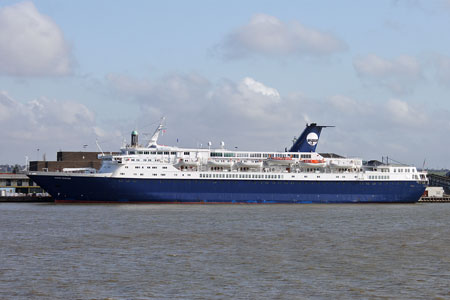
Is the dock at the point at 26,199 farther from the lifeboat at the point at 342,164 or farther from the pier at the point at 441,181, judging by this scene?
the pier at the point at 441,181

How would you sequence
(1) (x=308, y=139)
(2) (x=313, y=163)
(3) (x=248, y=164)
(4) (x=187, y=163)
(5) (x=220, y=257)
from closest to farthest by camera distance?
(5) (x=220, y=257) < (4) (x=187, y=163) < (3) (x=248, y=164) < (2) (x=313, y=163) < (1) (x=308, y=139)

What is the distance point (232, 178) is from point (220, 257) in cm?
3752

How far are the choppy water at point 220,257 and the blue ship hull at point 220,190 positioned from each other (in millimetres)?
13544

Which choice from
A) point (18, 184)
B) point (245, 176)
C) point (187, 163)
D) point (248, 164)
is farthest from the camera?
point (18, 184)

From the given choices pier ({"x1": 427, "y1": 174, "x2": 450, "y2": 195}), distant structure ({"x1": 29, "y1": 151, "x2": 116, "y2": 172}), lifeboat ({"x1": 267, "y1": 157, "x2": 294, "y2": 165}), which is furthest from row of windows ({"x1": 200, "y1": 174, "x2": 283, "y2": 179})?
pier ({"x1": 427, "y1": 174, "x2": 450, "y2": 195})

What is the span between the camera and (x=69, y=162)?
314 ft

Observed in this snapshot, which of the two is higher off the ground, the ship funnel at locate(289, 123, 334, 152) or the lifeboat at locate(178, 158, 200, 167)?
the ship funnel at locate(289, 123, 334, 152)

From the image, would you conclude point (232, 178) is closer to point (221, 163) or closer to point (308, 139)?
point (221, 163)

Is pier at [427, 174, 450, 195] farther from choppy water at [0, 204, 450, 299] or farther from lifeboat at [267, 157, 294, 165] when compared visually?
choppy water at [0, 204, 450, 299]

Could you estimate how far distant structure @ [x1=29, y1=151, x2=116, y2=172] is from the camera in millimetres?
94125

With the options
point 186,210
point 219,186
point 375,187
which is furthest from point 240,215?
point 375,187

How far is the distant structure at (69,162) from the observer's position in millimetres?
94125

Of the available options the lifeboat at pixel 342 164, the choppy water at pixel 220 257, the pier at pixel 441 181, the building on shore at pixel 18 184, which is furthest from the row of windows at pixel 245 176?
the pier at pixel 441 181

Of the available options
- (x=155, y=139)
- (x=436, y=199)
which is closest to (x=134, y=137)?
(x=155, y=139)
